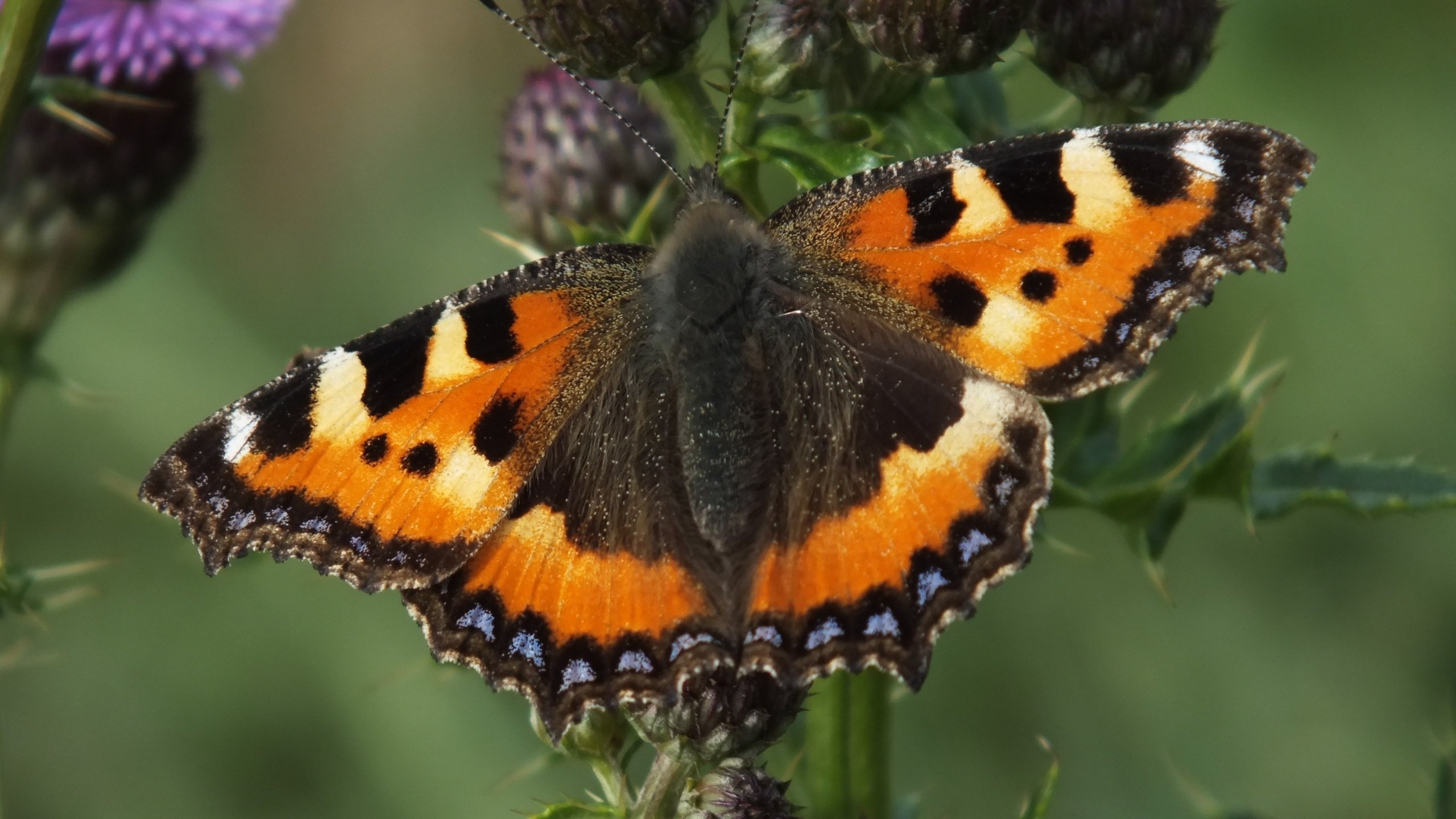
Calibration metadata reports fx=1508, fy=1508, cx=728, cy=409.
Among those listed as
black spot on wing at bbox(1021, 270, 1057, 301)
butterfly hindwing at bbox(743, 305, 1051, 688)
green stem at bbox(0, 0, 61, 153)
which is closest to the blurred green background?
butterfly hindwing at bbox(743, 305, 1051, 688)

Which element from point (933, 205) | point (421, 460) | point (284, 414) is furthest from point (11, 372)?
point (933, 205)

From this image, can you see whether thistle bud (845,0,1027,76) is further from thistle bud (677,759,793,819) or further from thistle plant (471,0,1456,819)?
thistle bud (677,759,793,819)

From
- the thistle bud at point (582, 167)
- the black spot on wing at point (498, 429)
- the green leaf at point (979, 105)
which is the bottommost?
the green leaf at point (979, 105)

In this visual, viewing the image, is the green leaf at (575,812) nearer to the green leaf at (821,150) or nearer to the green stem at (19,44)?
the green leaf at (821,150)

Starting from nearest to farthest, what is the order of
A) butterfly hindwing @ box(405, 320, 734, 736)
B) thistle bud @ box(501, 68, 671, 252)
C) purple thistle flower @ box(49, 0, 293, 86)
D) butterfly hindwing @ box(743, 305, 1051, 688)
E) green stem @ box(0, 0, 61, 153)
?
1. green stem @ box(0, 0, 61, 153)
2. butterfly hindwing @ box(743, 305, 1051, 688)
3. butterfly hindwing @ box(405, 320, 734, 736)
4. thistle bud @ box(501, 68, 671, 252)
5. purple thistle flower @ box(49, 0, 293, 86)

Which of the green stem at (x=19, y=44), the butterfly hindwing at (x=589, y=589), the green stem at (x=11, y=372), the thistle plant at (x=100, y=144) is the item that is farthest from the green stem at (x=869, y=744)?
the thistle plant at (x=100, y=144)

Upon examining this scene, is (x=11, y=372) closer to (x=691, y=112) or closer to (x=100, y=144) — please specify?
(x=100, y=144)
